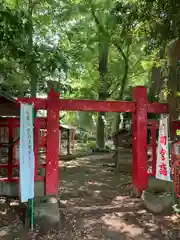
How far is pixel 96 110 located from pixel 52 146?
1.59m

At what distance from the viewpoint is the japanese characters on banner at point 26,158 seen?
612 cm

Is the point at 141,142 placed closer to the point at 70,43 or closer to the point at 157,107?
the point at 157,107

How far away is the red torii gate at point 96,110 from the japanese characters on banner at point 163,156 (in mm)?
693

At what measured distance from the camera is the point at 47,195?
24.9 ft

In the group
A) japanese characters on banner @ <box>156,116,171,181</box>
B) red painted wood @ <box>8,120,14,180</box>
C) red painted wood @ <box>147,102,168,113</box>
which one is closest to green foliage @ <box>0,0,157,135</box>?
red painted wood @ <box>8,120,14,180</box>

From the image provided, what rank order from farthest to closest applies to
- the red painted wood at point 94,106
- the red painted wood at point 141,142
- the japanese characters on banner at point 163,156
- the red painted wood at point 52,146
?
the red painted wood at point 141,142, the red painted wood at point 94,106, the red painted wood at point 52,146, the japanese characters on banner at point 163,156

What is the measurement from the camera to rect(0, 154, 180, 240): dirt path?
602 centimetres

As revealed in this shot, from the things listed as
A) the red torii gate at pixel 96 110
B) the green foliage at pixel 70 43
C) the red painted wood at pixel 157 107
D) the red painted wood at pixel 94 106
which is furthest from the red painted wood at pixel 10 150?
the red painted wood at pixel 157 107

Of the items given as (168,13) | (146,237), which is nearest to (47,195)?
(146,237)

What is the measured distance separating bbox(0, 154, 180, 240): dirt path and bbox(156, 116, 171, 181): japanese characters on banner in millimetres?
1027

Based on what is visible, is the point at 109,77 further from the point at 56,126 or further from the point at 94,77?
the point at 56,126

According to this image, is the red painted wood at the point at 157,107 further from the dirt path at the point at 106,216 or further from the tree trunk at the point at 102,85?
the tree trunk at the point at 102,85

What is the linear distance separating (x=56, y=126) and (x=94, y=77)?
43.1 ft

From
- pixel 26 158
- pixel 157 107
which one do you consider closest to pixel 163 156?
pixel 157 107
